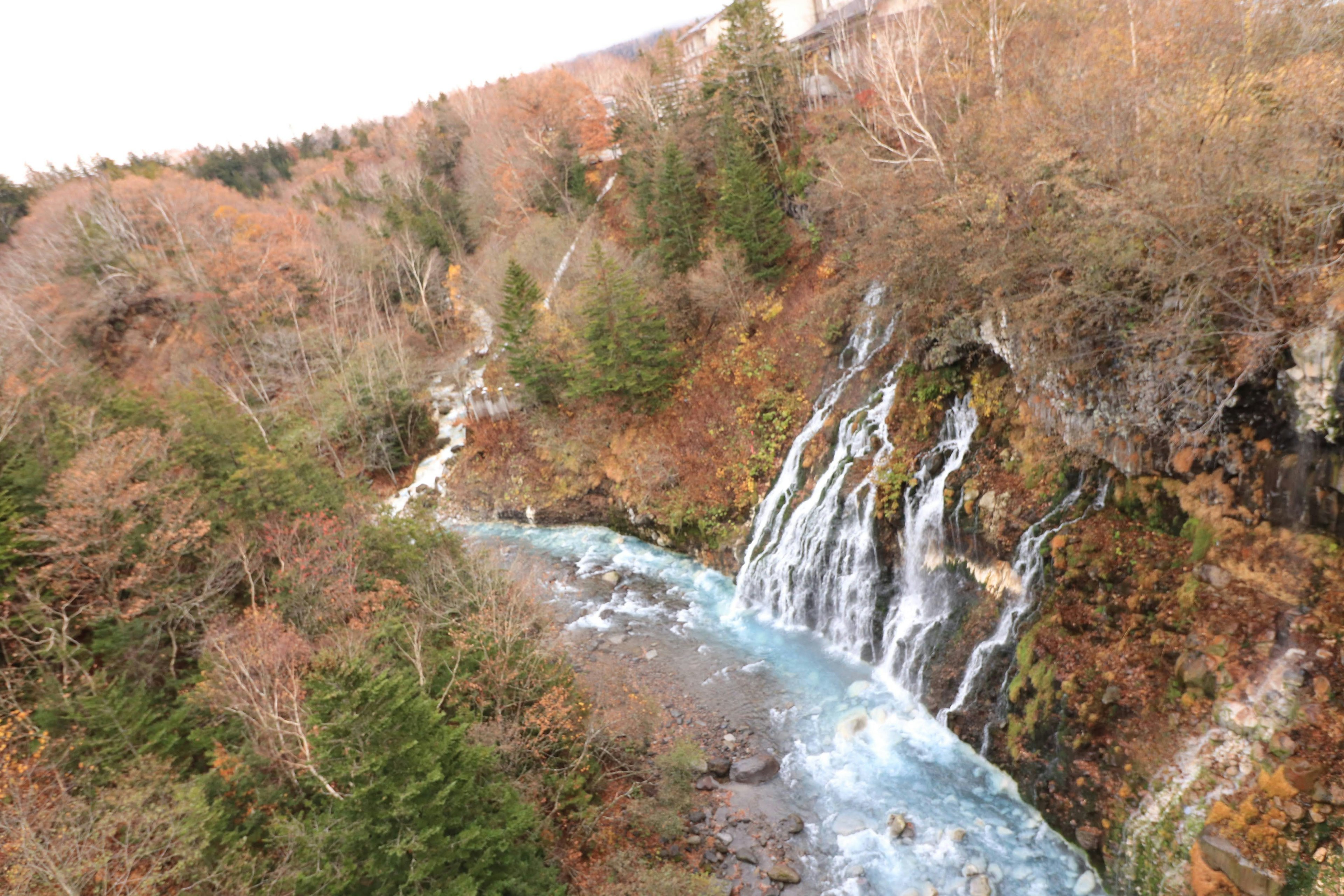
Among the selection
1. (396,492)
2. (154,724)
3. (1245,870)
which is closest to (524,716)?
(154,724)

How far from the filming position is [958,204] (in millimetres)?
13484

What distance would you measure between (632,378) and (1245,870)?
22476 mm

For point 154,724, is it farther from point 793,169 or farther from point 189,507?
point 793,169

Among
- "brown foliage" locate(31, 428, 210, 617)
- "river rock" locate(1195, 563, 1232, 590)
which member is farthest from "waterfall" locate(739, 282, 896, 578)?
"brown foliage" locate(31, 428, 210, 617)

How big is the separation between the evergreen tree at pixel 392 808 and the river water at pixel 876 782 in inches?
259

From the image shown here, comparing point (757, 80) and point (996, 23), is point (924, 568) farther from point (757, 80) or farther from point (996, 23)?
point (757, 80)

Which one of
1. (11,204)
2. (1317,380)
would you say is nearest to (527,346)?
(1317,380)

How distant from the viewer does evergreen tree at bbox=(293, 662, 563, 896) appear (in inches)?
305

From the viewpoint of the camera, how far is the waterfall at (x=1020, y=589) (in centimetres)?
1263

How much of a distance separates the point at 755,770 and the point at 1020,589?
741 centimetres

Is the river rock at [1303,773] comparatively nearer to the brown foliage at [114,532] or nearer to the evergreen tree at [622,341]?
the brown foliage at [114,532]

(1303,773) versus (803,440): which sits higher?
(803,440)

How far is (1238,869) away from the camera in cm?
814

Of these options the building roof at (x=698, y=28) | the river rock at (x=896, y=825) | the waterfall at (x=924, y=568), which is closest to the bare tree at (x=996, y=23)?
the waterfall at (x=924, y=568)
